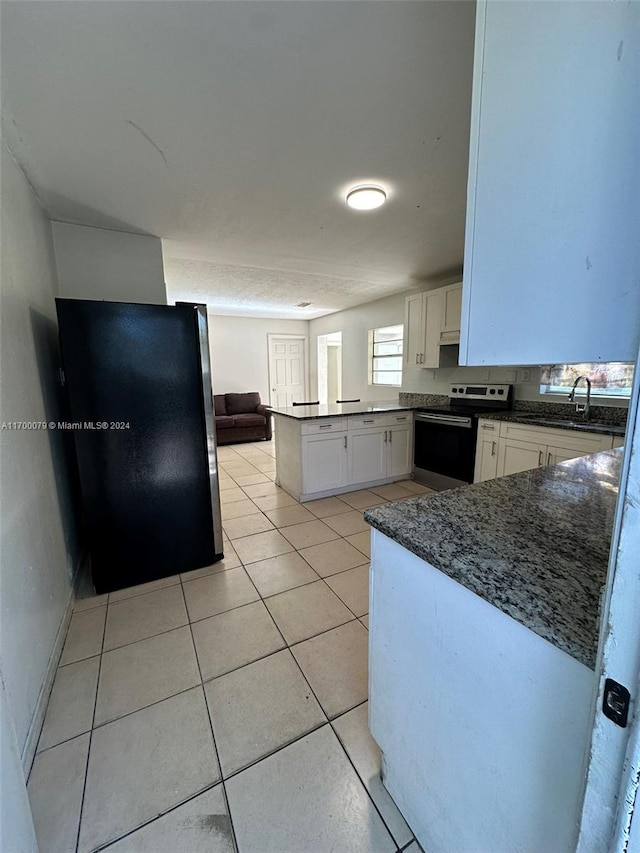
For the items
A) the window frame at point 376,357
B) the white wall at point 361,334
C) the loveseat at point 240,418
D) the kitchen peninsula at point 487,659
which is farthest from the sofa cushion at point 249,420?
the kitchen peninsula at point 487,659

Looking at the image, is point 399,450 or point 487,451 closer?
point 487,451

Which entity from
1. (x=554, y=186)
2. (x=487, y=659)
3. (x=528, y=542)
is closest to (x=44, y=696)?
(x=487, y=659)

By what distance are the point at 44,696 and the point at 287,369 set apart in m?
6.44

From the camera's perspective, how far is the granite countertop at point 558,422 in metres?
2.43

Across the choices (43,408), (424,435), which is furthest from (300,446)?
(43,408)

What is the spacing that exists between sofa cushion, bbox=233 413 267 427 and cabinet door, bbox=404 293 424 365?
3.02 meters

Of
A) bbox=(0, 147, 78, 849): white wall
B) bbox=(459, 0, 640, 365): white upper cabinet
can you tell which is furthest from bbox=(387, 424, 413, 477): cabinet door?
bbox=(459, 0, 640, 365): white upper cabinet

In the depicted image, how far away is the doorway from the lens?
7201 mm

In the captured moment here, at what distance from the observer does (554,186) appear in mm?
553

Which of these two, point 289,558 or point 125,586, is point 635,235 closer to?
point 289,558

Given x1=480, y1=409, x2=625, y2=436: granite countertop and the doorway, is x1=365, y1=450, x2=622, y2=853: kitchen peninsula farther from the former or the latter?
the doorway

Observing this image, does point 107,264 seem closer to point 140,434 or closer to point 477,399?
point 140,434

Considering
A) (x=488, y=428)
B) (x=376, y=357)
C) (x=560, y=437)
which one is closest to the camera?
(x=560, y=437)

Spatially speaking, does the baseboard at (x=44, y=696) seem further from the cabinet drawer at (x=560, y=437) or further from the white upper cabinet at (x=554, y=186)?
the cabinet drawer at (x=560, y=437)
